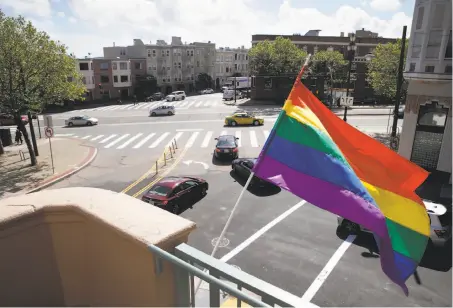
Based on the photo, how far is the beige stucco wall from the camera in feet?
10.7

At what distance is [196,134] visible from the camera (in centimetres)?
3247

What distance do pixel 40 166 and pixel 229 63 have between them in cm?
8442

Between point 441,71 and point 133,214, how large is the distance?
1893 centimetres

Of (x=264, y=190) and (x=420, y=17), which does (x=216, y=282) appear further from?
(x=420, y=17)

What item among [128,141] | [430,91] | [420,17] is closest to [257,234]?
[430,91]

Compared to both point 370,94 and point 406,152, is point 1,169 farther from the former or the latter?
point 370,94

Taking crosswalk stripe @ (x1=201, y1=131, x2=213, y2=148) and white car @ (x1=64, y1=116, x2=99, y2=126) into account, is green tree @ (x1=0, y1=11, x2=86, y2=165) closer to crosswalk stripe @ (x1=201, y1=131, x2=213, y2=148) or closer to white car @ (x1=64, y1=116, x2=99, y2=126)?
crosswalk stripe @ (x1=201, y1=131, x2=213, y2=148)

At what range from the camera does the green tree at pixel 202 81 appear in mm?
90062

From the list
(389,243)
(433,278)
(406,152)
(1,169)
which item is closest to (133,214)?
(389,243)

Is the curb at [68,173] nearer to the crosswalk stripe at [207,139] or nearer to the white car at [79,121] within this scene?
the crosswalk stripe at [207,139]

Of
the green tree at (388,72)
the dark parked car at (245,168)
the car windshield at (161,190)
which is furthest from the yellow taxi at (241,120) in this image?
the car windshield at (161,190)

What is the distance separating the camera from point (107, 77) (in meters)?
68.2

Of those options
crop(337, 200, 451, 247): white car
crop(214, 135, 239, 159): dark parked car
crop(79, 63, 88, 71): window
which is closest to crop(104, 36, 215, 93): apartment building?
crop(79, 63, 88, 71): window

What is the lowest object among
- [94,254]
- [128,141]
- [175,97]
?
[128,141]
